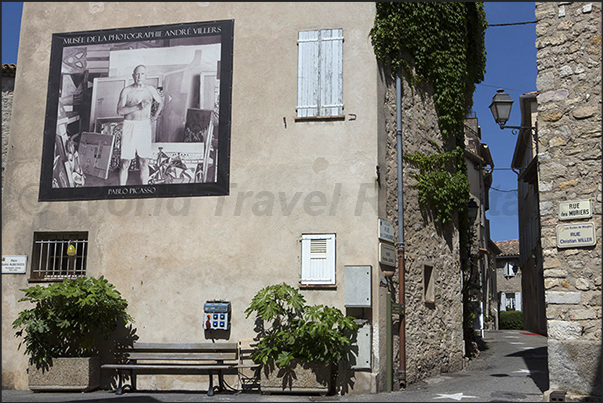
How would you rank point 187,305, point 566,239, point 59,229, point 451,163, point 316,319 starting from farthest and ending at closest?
point 451,163
point 59,229
point 187,305
point 316,319
point 566,239

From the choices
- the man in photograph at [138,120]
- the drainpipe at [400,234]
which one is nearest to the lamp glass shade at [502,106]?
the drainpipe at [400,234]

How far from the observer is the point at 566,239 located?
8711mm

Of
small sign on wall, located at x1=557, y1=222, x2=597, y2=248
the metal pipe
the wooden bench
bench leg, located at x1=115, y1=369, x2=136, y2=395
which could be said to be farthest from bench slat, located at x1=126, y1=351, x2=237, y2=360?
small sign on wall, located at x1=557, y1=222, x2=597, y2=248

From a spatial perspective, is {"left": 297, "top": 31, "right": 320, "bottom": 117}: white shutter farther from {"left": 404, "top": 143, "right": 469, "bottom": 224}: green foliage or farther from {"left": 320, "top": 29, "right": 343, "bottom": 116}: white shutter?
{"left": 404, "top": 143, "right": 469, "bottom": 224}: green foliage

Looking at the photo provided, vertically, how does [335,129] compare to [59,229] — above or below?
above

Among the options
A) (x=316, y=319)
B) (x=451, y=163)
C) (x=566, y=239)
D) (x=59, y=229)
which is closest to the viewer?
(x=566, y=239)

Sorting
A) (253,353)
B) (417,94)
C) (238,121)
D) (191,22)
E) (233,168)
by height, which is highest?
(191,22)

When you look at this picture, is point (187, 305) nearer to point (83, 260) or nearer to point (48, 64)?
point (83, 260)

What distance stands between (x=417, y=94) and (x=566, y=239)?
4.28 metres

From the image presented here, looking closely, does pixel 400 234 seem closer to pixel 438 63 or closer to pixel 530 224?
pixel 438 63

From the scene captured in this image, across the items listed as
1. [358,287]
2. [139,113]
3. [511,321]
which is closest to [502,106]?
[358,287]

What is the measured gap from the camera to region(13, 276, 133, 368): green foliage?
1038 cm

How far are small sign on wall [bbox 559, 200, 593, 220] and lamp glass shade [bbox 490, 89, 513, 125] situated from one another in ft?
9.58

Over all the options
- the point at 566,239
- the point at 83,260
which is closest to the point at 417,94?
the point at 566,239
